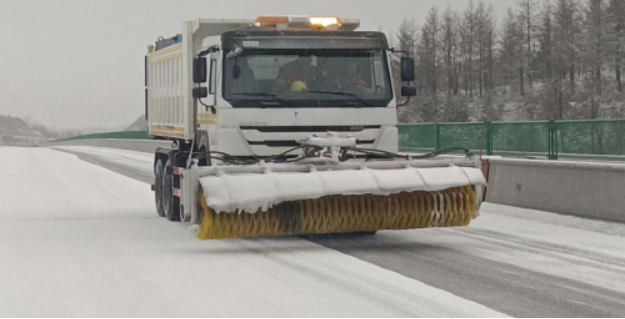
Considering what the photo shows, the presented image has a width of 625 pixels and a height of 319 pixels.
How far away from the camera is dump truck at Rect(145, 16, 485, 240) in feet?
35.6

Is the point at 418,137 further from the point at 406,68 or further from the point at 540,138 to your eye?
the point at 406,68

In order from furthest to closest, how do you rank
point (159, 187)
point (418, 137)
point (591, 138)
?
point (418, 137) → point (591, 138) → point (159, 187)

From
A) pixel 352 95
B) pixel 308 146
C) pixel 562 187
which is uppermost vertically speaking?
pixel 352 95

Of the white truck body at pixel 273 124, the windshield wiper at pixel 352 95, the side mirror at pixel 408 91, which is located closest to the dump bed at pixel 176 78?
the white truck body at pixel 273 124

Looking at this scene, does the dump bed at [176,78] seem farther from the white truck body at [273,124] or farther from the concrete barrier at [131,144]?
the concrete barrier at [131,144]

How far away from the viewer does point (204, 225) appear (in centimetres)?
1077

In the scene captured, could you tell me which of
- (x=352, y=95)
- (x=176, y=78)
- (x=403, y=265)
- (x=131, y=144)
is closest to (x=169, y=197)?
(x=176, y=78)

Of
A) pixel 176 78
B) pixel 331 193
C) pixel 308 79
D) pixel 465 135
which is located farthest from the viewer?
pixel 465 135

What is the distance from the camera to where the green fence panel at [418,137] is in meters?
26.4

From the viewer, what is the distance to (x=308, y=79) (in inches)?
488

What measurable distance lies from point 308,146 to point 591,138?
7794 mm

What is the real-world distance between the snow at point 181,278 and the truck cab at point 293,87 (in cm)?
136

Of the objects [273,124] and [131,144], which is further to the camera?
[131,144]

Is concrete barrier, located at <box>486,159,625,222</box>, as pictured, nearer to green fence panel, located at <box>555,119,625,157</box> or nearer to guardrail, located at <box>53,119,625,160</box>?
guardrail, located at <box>53,119,625,160</box>
